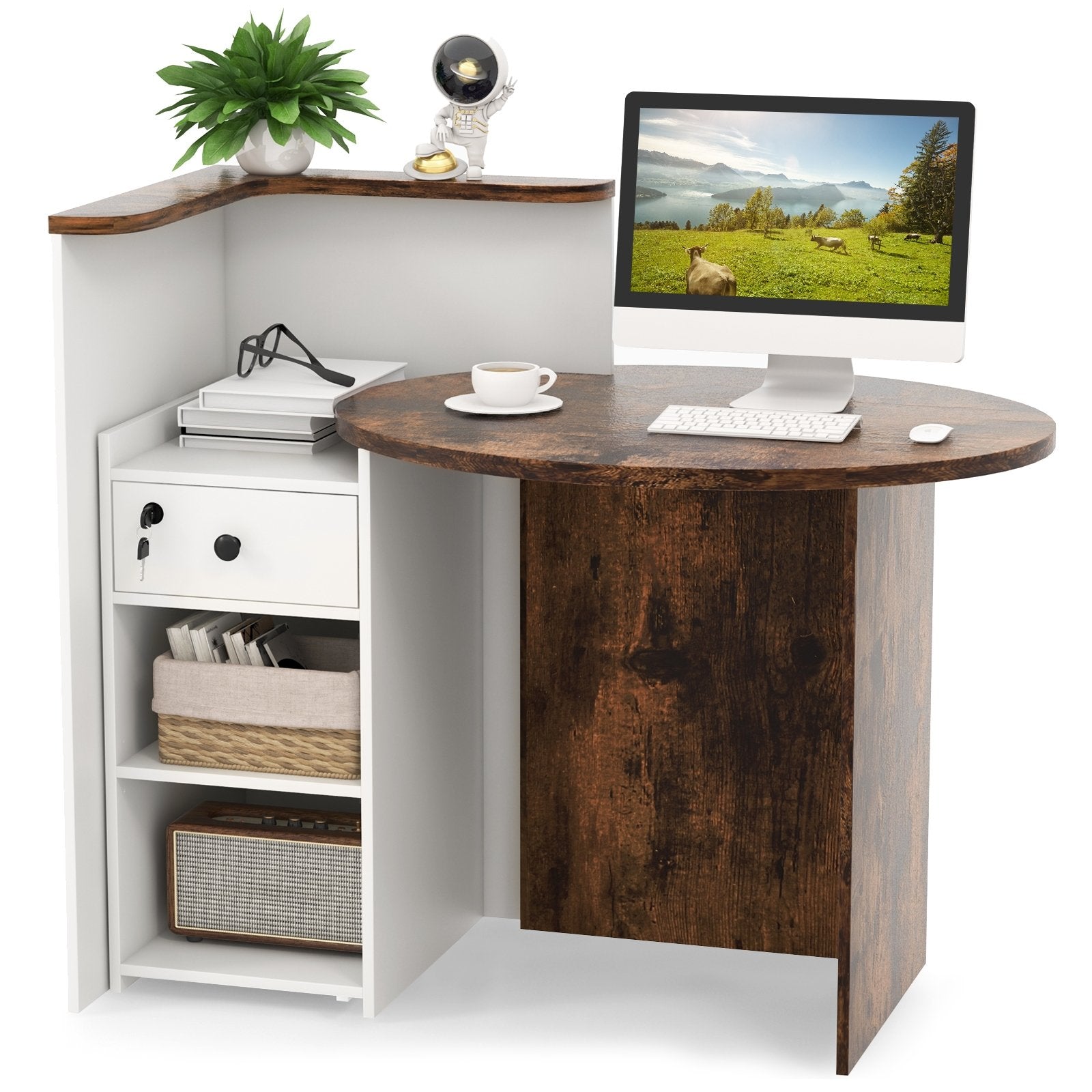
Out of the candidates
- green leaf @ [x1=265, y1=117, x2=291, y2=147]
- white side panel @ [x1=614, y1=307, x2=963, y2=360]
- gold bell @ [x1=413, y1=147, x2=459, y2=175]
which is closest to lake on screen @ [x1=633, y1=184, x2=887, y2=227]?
white side panel @ [x1=614, y1=307, x2=963, y2=360]

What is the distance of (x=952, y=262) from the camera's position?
11.8 feet

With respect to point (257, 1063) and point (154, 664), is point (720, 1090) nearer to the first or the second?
point (257, 1063)

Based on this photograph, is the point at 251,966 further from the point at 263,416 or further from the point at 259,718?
the point at 263,416

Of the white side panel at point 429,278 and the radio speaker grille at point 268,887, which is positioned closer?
the radio speaker grille at point 268,887

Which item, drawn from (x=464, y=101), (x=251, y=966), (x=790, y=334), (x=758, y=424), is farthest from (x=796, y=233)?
(x=251, y=966)

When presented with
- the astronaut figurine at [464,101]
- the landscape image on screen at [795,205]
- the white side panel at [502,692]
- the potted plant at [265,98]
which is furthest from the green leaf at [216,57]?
the white side panel at [502,692]

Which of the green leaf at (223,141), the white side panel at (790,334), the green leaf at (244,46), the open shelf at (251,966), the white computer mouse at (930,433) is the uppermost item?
the green leaf at (244,46)

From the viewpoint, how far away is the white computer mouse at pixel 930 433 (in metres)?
3.35

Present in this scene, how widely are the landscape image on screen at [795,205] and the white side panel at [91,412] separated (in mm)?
847

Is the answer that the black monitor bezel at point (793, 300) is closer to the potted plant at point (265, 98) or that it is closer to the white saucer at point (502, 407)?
the white saucer at point (502, 407)

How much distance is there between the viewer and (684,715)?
3996 millimetres

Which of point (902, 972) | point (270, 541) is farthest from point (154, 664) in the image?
point (902, 972)

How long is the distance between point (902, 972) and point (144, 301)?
179 cm

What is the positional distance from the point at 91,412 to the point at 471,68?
938 mm
